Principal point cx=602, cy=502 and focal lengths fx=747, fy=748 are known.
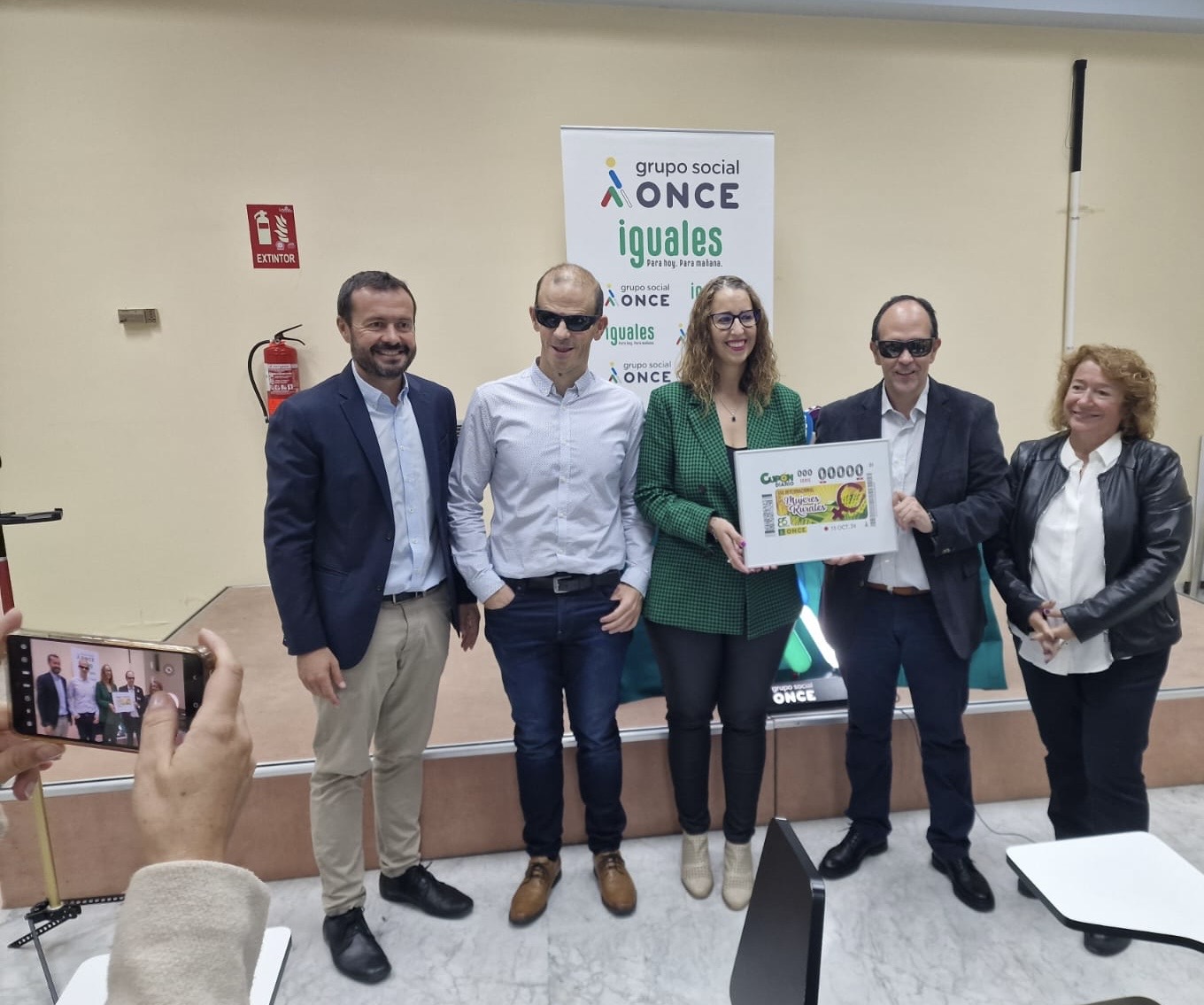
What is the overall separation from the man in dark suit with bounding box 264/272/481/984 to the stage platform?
0.29 m

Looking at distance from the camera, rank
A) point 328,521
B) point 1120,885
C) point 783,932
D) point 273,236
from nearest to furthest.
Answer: point 783,932 < point 1120,885 < point 328,521 < point 273,236

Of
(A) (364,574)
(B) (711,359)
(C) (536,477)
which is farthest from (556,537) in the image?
(B) (711,359)

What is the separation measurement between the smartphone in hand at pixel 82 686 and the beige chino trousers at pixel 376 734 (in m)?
0.90

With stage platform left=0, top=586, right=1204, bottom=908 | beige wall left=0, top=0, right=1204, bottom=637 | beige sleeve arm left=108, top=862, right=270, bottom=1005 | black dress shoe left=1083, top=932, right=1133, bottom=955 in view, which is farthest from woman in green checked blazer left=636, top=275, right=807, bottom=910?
beige wall left=0, top=0, right=1204, bottom=637

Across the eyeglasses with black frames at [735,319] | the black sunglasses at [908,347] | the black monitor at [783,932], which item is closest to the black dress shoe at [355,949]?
the black monitor at [783,932]

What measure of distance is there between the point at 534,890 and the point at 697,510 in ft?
3.79

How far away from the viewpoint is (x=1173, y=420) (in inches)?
178

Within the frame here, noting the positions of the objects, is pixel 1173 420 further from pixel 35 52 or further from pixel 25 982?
pixel 35 52

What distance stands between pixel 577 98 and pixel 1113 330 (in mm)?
3339

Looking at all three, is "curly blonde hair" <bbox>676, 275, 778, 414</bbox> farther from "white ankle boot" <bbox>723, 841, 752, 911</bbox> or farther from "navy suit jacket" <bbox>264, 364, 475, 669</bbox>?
"white ankle boot" <bbox>723, 841, 752, 911</bbox>

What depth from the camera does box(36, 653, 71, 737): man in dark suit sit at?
950mm

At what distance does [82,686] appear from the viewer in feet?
3.09

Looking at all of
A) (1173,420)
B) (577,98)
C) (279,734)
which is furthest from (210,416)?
(1173,420)

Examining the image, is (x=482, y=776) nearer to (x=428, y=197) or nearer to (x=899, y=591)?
(x=899, y=591)
